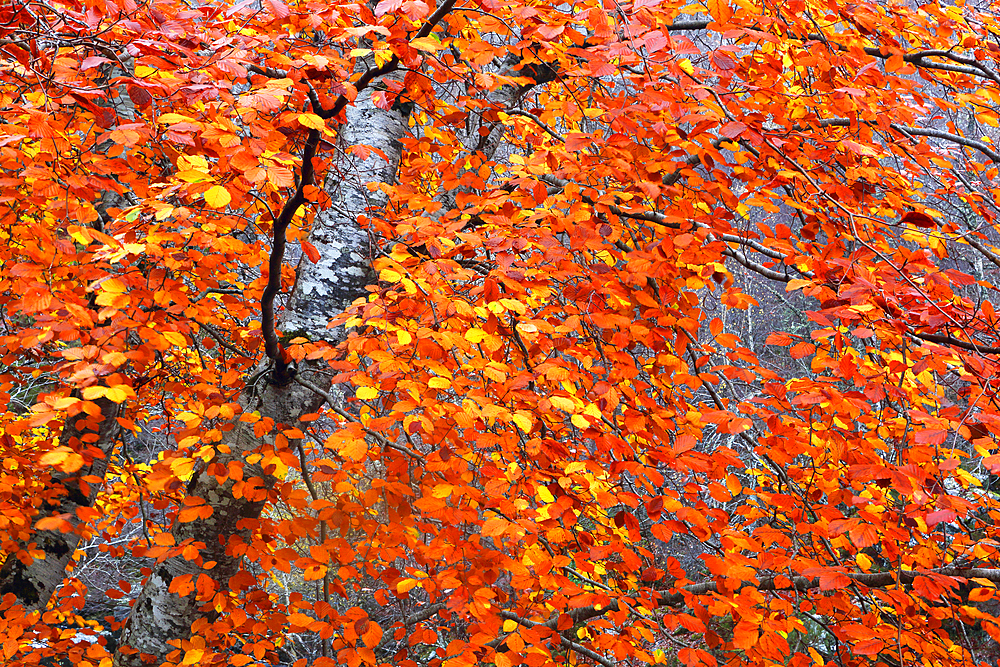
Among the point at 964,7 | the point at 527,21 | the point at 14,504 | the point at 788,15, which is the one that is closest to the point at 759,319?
the point at 964,7

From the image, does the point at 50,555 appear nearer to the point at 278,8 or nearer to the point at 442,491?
the point at 442,491

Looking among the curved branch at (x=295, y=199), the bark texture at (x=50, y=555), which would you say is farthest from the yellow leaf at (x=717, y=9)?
the bark texture at (x=50, y=555)

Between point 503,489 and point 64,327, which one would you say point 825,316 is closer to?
point 503,489

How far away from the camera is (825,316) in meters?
2.37

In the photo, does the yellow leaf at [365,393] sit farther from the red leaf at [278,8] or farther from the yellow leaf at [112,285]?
the red leaf at [278,8]

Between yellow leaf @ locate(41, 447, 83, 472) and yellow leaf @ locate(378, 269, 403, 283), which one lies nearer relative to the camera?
yellow leaf @ locate(41, 447, 83, 472)

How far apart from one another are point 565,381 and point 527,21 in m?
1.66

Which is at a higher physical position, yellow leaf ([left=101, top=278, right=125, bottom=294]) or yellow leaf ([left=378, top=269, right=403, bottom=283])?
→ yellow leaf ([left=101, top=278, right=125, bottom=294])

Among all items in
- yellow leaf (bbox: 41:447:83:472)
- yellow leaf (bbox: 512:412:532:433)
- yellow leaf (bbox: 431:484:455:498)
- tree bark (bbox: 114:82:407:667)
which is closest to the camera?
yellow leaf (bbox: 41:447:83:472)

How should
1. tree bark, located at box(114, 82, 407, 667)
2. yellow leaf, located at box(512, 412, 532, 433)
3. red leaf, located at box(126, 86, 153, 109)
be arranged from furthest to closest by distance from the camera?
tree bark, located at box(114, 82, 407, 667)
yellow leaf, located at box(512, 412, 532, 433)
red leaf, located at box(126, 86, 153, 109)

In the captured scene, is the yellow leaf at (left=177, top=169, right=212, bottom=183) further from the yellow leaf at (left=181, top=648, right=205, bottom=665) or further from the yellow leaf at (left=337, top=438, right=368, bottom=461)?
the yellow leaf at (left=181, top=648, right=205, bottom=665)

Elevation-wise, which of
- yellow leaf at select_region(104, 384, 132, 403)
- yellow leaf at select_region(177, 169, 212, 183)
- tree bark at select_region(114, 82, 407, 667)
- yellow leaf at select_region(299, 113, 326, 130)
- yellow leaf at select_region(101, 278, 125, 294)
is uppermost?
yellow leaf at select_region(299, 113, 326, 130)

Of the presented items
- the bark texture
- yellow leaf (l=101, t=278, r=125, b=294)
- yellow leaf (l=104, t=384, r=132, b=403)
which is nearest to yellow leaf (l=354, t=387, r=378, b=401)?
yellow leaf (l=104, t=384, r=132, b=403)

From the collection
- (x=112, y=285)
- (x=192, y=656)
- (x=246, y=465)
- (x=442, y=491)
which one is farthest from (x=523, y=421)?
(x=192, y=656)
